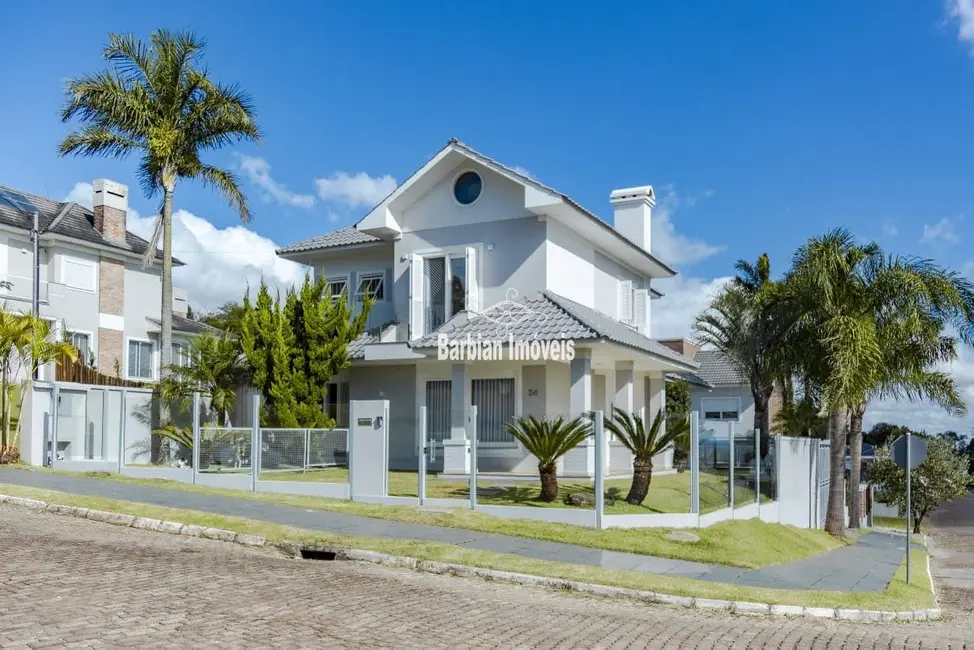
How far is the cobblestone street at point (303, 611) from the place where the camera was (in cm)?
791

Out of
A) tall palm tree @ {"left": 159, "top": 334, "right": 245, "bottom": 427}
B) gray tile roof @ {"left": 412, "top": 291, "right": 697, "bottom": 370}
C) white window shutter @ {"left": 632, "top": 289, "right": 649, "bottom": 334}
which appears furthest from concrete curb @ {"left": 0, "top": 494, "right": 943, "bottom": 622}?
white window shutter @ {"left": 632, "top": 289, "right": 649, "bottom": 334}

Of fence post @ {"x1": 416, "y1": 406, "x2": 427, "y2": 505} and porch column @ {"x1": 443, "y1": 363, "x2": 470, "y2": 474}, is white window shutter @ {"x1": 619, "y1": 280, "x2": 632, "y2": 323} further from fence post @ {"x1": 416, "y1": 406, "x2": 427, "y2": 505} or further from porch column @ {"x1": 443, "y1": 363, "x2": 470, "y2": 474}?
fence post @ {"x1": 416, "y1": 406, "x2": 427, "y2": 505}

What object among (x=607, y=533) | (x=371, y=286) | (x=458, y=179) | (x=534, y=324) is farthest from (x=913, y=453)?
(x=371, y=286)

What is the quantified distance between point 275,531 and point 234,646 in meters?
6.65

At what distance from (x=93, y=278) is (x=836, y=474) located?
2605cm

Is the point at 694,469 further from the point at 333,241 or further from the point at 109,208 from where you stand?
the point at 109,208

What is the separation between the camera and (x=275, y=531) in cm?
1398

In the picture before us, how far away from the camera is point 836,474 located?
25.1 m

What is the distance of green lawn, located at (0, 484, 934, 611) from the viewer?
11875mm

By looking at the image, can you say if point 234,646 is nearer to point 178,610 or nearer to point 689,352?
point 178,610

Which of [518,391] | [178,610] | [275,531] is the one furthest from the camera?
[518,391]

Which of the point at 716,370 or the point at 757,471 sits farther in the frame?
the point at 716,370

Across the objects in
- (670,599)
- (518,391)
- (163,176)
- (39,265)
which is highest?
(163,176)

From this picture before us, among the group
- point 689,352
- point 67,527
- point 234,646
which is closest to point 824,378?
point 67,527
